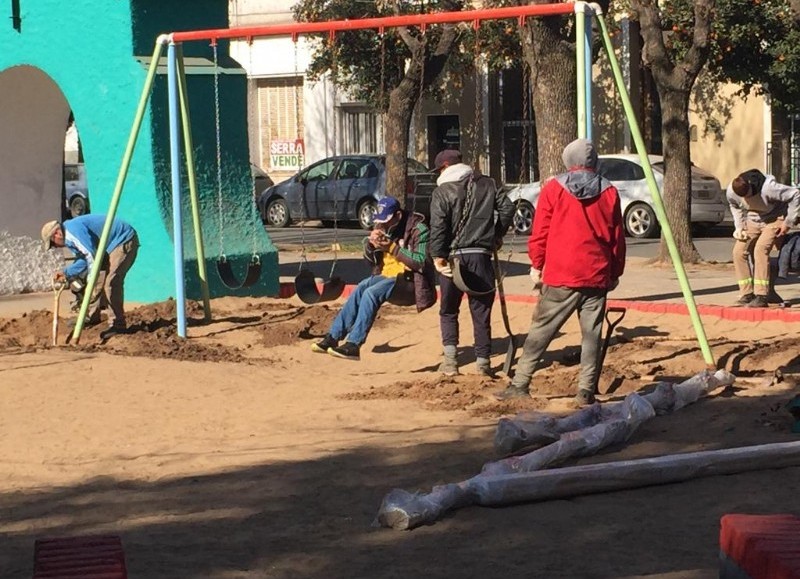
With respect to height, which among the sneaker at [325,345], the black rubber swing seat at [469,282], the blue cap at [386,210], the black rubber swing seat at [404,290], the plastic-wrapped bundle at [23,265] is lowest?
the sneaker at [325,345]

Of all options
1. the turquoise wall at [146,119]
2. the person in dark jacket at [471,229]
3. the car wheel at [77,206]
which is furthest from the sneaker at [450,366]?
the car wheel at [77,206]

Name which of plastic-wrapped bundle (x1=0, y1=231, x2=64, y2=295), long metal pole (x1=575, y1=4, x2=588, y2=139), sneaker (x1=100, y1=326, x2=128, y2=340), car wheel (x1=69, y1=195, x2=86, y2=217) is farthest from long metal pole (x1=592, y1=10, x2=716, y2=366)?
car wheel (x1=69, y1=195, x2=86, y2=217)

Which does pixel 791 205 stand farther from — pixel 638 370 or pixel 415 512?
pixel 415 512

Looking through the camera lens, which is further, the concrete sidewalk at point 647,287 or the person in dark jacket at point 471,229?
the concrete sidewalk at point 647,287

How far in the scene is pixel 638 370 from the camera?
1112 cm

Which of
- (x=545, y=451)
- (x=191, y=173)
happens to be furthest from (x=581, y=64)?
(x=545, y=451)

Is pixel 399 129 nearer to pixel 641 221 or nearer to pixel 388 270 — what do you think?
pixel 641 221

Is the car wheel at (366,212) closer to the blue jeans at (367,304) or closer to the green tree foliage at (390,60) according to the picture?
the green tree foliage at (390,60)

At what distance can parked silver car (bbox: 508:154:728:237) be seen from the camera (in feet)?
84.5

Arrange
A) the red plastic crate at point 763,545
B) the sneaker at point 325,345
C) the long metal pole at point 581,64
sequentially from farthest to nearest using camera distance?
the sneaker at point 325,345 → the long metal pole at point 581,64 → the red plastic crate at point 763,545

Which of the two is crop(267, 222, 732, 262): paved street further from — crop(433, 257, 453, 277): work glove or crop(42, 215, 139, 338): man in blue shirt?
crop(433, 257, 453, 277): work glove

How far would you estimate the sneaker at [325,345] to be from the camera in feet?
39.3

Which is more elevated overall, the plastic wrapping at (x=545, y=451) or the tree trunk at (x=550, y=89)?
the tree trunk at (x=550, y=89)

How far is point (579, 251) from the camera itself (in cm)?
951
